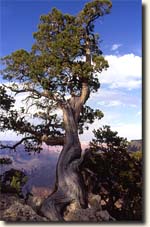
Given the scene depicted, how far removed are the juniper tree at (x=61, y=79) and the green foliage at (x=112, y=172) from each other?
4.8 inches

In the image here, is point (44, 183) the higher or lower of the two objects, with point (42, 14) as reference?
lower

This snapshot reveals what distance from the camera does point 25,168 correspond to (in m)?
3.61

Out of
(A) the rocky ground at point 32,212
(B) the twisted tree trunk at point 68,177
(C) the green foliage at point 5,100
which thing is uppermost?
(C) the green foliage at point 5,100

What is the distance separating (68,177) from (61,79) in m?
0.87

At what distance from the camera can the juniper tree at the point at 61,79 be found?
3.79 m

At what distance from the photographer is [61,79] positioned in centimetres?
389

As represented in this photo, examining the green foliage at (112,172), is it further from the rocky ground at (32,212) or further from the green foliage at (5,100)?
the green foliage at (5,100)

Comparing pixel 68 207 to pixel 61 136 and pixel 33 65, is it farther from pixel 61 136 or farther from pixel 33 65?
pixel 33 65

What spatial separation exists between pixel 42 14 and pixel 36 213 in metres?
1.66

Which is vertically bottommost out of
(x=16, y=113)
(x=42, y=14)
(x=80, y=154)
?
(x=80, y=154)

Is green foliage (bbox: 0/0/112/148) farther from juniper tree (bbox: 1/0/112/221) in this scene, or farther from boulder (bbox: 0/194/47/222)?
boulder (bbox: 0/194/47/222)

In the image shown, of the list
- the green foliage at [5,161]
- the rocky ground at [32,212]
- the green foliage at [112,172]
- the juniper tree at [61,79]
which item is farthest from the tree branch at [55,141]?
the rocky ground at [32,212]

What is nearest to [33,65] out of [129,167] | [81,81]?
[81,81]

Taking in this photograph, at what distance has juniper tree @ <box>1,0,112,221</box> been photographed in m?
3.79
